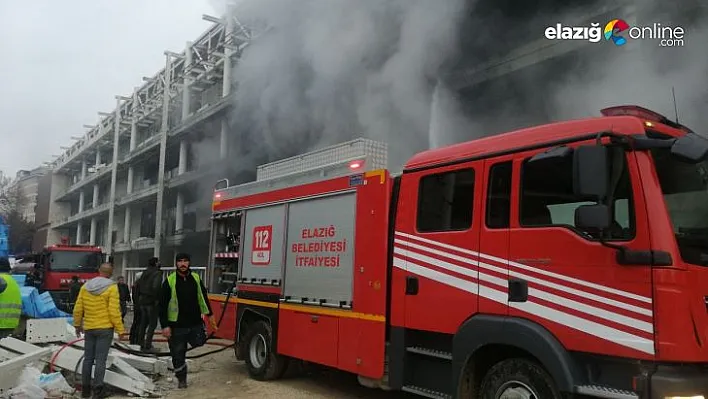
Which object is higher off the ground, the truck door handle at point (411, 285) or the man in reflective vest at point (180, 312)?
the truck door handle at point (411, 285)

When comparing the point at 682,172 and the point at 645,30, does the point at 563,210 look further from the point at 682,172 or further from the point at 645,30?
the point at 645,30

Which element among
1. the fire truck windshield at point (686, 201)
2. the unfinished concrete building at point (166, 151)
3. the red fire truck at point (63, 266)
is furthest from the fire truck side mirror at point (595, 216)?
the red fire truck at point (63, 266)

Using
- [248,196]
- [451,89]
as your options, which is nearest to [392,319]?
[248,196]

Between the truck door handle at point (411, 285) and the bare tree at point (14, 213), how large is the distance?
1889 inches

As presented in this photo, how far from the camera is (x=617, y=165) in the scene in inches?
130

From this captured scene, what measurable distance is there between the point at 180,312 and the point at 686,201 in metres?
5.10

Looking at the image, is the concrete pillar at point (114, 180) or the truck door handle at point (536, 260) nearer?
the truck door handle at point (536, 260)

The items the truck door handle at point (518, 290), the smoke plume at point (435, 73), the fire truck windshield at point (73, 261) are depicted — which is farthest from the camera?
the fire truck windshield at point (73, 261)

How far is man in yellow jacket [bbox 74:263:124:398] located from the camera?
5.64m

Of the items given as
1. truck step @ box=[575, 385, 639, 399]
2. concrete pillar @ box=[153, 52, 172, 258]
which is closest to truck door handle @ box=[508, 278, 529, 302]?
truck step @ box=[575, 385, 639, 399]

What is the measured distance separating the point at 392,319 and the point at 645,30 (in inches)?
230

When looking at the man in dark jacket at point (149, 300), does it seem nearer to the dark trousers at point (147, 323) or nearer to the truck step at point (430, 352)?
the dark trousers at point (147, 323)

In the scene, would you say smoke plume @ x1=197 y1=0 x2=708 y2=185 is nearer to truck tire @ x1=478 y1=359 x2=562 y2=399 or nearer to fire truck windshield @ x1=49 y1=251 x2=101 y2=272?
truck tire @ x1=478 y1=359 x2=562 y2=399

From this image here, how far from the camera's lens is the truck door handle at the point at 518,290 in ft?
12.1
